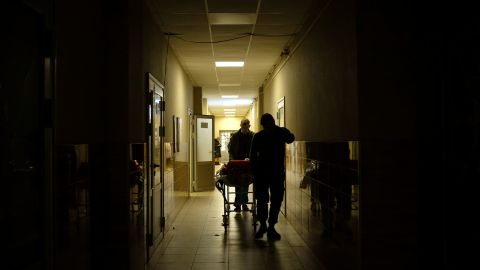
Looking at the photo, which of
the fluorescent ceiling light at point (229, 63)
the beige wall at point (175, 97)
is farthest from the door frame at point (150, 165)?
the fluorescent ceiling light at point (229, 63)

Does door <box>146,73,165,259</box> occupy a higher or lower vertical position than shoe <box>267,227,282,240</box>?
higher

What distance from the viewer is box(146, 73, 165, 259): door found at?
4.32m

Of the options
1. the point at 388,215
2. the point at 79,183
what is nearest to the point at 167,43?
the point at 79,183

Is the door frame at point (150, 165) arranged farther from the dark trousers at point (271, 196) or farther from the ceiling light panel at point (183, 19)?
the dark trousers at point (271, 196)

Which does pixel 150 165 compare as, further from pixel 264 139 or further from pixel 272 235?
pixel 272 235

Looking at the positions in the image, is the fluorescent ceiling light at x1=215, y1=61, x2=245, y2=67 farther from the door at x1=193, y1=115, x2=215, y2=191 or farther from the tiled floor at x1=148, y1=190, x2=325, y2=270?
the tiled floor at x1=148, y1=190, x2=325, y2=270

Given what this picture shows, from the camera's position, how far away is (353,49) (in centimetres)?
299

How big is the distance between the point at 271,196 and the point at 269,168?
0.35m

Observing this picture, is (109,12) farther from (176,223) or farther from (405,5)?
(176,223)

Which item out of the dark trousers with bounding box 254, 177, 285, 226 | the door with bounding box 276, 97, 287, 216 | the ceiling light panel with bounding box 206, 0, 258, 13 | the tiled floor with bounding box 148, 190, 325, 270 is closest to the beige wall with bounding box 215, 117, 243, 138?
the door with bounding box 276, 97, 287, 216

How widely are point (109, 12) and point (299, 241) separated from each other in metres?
3.29

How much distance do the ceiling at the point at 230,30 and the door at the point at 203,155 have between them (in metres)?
1.49

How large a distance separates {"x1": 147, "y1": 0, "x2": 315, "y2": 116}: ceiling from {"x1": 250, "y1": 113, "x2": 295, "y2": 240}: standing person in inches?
49.7

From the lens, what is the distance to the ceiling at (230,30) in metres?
4.59
